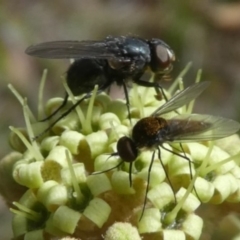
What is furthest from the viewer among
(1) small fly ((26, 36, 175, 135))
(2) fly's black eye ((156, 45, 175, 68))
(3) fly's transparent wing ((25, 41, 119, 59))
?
(2) fly's black eye ((156, 45, 175, 68))

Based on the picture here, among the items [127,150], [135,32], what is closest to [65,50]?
[127,150]

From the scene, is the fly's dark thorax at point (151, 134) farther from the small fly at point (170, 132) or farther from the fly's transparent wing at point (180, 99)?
the fly's transparent wing at point (180, 99)

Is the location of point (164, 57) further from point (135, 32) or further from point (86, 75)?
point (135, 32)

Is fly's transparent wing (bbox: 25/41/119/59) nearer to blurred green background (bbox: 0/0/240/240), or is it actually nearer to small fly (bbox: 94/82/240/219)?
small fly (bbox: 94/82/240/219)

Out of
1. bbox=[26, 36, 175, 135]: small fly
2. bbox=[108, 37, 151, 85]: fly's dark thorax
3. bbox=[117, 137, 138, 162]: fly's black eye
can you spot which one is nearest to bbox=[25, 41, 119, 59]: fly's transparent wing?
bbox=[26, 36, 175, 135]: small fly

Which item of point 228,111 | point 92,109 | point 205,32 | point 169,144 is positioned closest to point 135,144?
point 169,144

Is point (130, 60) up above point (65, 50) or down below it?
below
